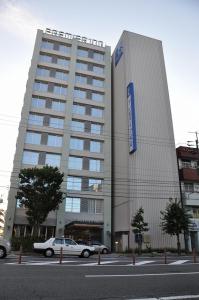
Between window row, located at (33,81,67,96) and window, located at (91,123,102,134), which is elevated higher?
window row, located at (33,81,67,96)

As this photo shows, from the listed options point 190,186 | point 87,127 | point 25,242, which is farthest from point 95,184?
point 25,242

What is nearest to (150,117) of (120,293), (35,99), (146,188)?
(146,188)

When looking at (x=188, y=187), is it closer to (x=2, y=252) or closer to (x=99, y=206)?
(x=99, y=206)

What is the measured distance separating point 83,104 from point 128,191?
17.2 metres

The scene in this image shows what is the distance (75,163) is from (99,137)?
235 inches

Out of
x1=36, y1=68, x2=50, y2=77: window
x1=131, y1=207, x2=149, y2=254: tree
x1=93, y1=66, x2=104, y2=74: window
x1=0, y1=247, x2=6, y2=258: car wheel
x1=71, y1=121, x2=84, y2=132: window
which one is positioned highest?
x1=93, y1=66, x2=104, y2=74: window

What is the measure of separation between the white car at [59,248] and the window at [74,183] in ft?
62.1

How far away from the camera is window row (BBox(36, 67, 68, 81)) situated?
160ft

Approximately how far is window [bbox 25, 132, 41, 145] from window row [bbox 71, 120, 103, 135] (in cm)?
568

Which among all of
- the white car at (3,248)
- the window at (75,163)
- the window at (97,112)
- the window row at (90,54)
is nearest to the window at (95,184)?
the window at (75,163)

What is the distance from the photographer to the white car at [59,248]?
23175 millimetres

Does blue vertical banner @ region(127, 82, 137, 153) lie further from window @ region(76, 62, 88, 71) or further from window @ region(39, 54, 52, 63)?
window @ region(39, 54, 52, 63)

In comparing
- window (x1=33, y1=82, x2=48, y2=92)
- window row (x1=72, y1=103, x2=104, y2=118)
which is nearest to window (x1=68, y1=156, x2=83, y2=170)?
window row (x1=72, y1=103, x2=104, y2=118)

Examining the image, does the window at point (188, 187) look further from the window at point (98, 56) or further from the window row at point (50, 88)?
the window at point (98, 56)
